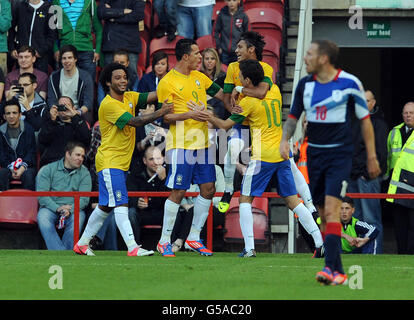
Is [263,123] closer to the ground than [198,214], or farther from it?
farther from it

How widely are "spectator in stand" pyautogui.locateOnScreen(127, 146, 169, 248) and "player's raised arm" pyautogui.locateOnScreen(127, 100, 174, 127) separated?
236 cm

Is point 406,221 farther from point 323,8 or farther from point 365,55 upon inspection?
point 365,55

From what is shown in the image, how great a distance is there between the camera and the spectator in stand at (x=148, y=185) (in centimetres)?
1347

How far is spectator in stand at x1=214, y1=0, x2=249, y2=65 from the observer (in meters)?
15.2

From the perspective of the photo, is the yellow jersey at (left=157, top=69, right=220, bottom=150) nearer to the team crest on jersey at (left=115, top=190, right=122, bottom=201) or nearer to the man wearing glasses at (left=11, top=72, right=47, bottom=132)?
the team crest on jersey at (left=115, top=190, right=122, bottom=201)

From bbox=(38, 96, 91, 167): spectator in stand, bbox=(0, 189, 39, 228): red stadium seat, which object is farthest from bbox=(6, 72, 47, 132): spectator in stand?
bbox=(0, 189, 39, 228): red stadium seat

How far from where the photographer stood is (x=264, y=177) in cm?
1130

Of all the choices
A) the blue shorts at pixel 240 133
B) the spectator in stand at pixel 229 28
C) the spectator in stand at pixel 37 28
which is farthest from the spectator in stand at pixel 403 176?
the spectator in stand at pixel 37 28

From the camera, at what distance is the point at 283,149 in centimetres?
892

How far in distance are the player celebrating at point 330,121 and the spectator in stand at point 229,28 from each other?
6.45m

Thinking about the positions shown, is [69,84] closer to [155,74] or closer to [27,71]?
[27,71]

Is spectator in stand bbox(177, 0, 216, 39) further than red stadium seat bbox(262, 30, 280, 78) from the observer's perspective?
Yes

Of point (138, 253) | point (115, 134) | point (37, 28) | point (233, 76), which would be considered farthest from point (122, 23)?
point (138, 253)

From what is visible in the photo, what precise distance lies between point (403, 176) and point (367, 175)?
55cm
